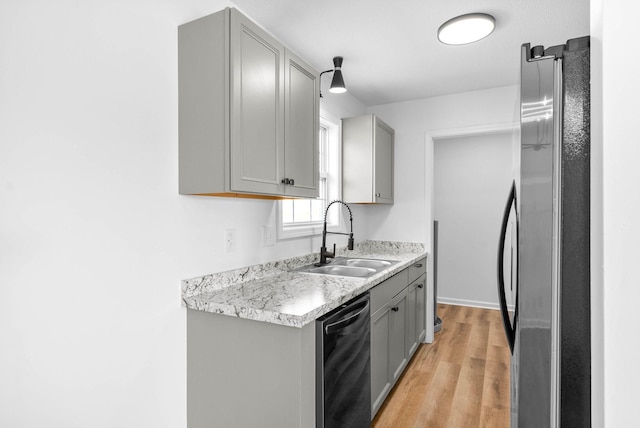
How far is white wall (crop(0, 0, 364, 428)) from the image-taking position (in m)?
1.08

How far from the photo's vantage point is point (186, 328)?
1.64 m

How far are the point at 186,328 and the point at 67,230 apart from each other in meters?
0.71

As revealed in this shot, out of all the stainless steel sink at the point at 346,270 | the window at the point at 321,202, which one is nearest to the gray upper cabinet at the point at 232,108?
the window at the point at 321,202

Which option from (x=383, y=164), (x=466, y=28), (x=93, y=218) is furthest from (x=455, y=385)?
(x=93, y=218)

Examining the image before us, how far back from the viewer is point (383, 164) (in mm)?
3357

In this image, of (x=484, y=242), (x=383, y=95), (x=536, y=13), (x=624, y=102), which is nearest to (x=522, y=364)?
(x=624, y=102)

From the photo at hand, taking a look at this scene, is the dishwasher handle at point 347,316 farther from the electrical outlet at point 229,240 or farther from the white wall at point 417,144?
the white wall at point 417,144

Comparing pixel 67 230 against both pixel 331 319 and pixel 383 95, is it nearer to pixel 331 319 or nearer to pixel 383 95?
pixel 331 319

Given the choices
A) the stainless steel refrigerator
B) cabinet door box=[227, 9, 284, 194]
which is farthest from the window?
the stainless steel refrigerator

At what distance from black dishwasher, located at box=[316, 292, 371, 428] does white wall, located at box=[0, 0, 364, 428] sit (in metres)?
0.69

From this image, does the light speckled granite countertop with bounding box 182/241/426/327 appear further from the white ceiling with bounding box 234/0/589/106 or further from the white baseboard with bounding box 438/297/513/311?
the white baseboard with bounding box 438/297/513/311

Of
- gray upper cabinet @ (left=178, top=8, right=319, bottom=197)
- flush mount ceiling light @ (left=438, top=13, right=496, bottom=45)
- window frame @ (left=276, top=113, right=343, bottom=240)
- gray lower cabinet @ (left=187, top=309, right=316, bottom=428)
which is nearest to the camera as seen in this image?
gray lower cabinet @ (left=187, top=309, right=316, bottom=428)

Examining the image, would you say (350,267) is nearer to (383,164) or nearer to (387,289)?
(387,289)

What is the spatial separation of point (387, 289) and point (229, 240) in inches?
42.6
